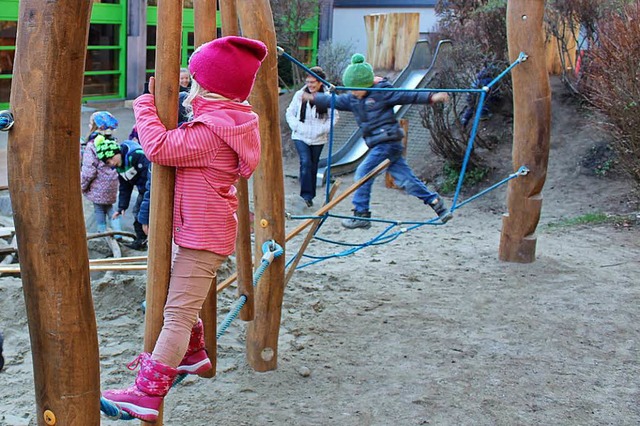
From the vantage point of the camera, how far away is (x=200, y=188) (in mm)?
2672

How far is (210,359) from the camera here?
3.08 m

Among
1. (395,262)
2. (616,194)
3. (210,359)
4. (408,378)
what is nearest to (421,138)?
(616,194)

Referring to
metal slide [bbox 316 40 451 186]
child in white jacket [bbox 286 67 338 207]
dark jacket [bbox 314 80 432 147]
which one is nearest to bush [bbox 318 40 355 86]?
metal slide [bbox 316 40 451 186]

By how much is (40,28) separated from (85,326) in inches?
30.2

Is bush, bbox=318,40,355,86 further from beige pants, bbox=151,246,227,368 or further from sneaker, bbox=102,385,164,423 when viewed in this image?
sneaker, bbox=102,385,164,423

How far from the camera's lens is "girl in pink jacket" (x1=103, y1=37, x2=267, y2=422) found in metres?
2.63

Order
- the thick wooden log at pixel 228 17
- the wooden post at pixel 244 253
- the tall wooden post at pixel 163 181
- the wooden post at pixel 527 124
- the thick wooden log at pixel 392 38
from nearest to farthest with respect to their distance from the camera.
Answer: the tall wooden post at pixel 163 181
the thick wooden log at pixel 228 17
the wooden post at pixel 244 253
the wooden post at pixel 527 124
the thick wooden log at pixel 392 38

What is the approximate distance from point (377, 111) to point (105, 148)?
2144 mm

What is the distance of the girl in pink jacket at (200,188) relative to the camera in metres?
2.63

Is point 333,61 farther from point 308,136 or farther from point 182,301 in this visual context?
point 182,301

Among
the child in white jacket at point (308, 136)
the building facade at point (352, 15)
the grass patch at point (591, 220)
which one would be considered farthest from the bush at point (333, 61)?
the grass patch at point (591, 220)

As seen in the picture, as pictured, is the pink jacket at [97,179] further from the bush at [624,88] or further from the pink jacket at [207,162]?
the bush at [624,88]

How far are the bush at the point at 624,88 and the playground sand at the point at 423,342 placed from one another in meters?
0.93

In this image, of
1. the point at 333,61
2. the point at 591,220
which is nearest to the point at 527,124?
the point at 591,220
